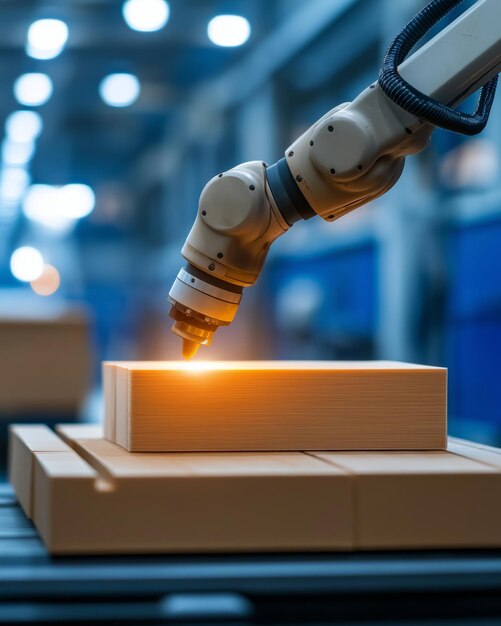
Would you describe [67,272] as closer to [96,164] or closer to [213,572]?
[96,164]

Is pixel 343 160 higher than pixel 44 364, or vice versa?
pixel 343 160

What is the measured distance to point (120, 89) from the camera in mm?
6547

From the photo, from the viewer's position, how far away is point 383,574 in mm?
785

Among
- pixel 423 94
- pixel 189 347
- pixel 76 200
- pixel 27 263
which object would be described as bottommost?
pixel 189 347

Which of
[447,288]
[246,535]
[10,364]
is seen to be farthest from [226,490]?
[447,288]

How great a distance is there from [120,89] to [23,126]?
0.69 metres

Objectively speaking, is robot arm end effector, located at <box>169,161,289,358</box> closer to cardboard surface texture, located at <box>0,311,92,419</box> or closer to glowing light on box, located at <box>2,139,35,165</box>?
cardboard surface texture, located at <box>0,311,92,419</box>

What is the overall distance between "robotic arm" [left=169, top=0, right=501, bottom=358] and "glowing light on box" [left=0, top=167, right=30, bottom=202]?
5.50 m

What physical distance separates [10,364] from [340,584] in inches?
94.7

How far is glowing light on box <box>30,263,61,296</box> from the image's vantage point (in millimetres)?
5930

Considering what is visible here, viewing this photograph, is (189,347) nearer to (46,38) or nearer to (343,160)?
(343,160)

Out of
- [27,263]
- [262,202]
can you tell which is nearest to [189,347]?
[262,202]

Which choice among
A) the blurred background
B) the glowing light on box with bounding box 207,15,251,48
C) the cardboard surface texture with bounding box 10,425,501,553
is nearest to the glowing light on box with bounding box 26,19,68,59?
the blurred background

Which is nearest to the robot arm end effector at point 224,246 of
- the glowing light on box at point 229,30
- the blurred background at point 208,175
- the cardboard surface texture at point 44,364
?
the cardboard surface texture at point 44,364
